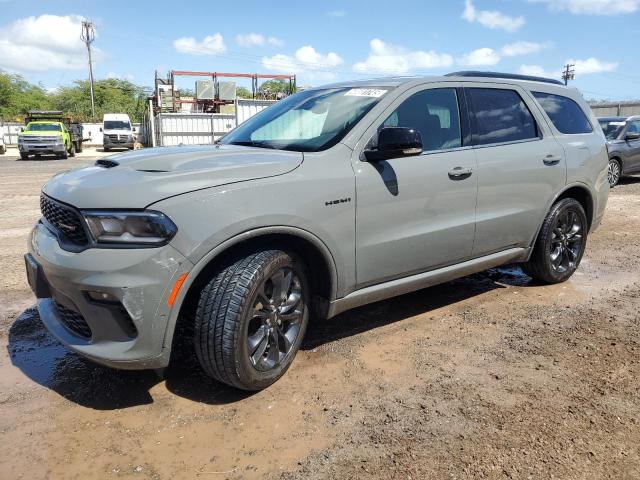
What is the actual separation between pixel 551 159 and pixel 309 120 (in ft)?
7.31

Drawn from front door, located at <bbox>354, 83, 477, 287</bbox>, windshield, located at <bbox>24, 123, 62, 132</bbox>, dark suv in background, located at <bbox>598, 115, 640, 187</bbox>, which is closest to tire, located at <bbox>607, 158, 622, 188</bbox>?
dark suv in background, located at <bbox>598, 115, 640, 187</bbox>

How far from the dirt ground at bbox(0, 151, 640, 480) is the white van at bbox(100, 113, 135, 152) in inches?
1259

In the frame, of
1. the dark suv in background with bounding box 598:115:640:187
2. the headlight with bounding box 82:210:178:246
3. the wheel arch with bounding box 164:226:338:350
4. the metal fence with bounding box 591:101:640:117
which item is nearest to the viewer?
the headlight with bounding box 82:210:178:246

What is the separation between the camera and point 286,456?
8.31 ft

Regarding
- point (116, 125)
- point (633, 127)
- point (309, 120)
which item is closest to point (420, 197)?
point (309, 120)

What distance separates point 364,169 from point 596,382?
6.24 ft

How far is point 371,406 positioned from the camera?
2955 millimetres

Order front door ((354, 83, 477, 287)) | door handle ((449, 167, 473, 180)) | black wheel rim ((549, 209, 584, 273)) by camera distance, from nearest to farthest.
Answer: front door ((354, 83, 477, 287)) → door handle ((449, 167, 473, 180)) → black wheel rim ((549, 209, 584, 273))

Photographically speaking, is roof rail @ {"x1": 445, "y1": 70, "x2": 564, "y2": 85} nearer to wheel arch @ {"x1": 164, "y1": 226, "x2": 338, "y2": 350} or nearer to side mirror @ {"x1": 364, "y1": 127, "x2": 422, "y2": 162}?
side mirror @ {"x1": 364, "y1": 127, "x2": 422, "y2": 162}

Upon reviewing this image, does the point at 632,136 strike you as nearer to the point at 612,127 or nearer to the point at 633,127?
the point at 633,127

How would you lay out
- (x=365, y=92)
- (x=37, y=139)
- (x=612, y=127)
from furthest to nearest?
1. (x=37, y=139)
2. (x=612, y=127)
3. (x=365, y=92)

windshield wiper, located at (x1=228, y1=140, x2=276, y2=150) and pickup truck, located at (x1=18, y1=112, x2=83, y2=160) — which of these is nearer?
windshield wiper, located at (x1=228, y1=140, x2=276, y2=150)

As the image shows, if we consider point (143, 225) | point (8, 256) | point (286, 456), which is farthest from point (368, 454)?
point (8, 256)

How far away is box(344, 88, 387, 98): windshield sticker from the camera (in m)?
3.67
